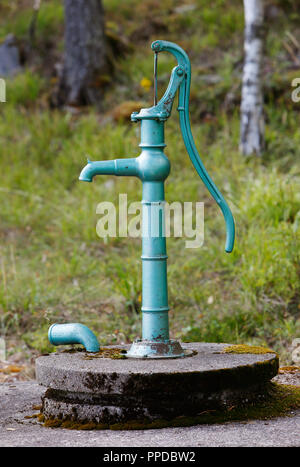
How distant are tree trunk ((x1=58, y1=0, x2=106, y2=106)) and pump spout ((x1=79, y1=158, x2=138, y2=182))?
545 centimetres

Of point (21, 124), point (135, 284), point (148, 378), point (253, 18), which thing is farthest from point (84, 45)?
point (148, 378)

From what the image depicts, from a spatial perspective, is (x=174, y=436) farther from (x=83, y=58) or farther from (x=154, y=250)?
(x=83, y=58)

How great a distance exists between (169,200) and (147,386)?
3.63m

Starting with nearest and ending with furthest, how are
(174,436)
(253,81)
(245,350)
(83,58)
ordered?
(174,436) < (245,350) < (253,81) < (83,58)

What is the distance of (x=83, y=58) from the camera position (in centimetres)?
775

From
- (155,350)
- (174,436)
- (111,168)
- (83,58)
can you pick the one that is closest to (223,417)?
(174,436)

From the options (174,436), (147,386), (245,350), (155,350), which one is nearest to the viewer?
(174,436)

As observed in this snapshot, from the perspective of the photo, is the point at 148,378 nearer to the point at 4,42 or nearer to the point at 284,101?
the point at 284,101

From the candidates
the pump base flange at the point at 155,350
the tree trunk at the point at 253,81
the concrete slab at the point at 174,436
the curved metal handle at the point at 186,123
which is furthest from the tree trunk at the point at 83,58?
the concrete slab at the point at 174,436

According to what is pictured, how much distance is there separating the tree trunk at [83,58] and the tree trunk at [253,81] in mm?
2227

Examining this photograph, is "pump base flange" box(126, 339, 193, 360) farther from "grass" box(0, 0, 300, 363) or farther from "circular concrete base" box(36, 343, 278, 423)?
"grass" box(0, 0, 300, 363)

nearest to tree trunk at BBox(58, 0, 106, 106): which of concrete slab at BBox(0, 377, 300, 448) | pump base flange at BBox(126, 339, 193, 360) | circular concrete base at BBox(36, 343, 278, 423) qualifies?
pump base flange at BBox(126, 339, 193, 360)

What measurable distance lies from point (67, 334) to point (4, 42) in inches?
291
